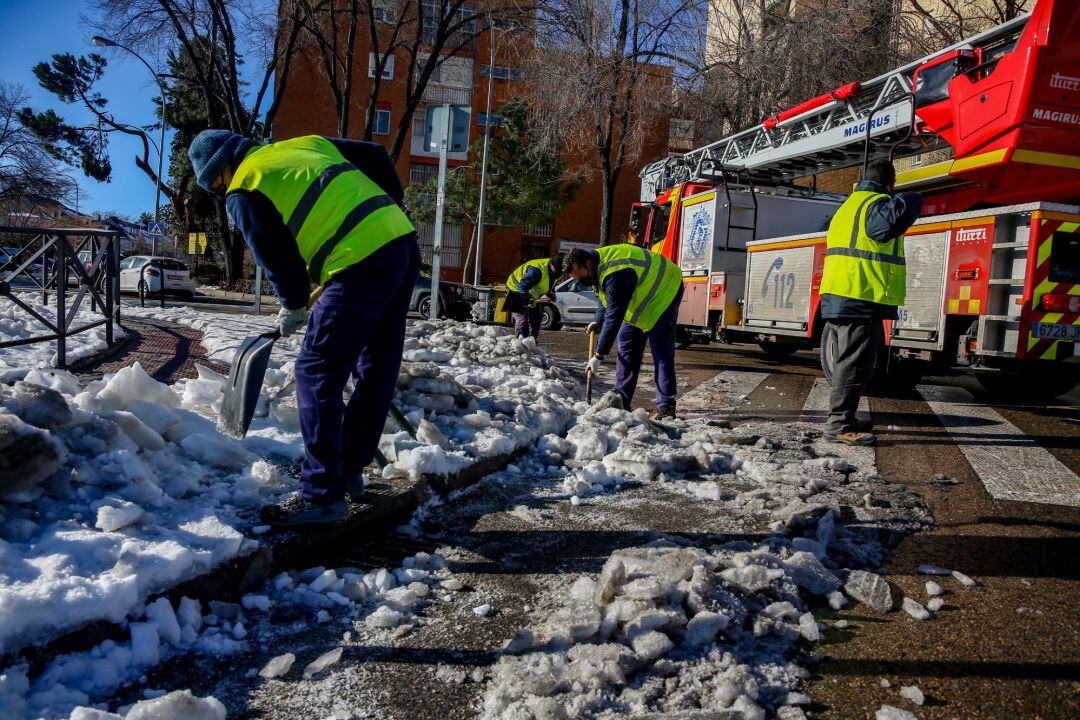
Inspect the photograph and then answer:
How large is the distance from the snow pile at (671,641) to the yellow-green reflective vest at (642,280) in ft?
11.8

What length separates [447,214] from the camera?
103 feet

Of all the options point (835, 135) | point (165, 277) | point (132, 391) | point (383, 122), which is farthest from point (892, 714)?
point (383, 122)

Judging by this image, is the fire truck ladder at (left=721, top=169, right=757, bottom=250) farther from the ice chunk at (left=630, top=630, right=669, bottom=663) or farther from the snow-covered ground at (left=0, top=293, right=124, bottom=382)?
the ice chunk at (left=630, top=630, right=669, bottom=663)

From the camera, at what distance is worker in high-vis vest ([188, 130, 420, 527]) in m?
2.97

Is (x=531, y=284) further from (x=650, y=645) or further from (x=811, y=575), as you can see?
(x=650, y=645)

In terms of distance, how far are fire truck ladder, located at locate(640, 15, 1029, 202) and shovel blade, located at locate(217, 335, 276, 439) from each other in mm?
6972

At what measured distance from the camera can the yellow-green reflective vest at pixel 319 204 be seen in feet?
9.73

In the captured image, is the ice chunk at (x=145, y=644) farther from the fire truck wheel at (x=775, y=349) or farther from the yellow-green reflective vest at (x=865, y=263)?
the fire truck wheel at (x=775, y=349)

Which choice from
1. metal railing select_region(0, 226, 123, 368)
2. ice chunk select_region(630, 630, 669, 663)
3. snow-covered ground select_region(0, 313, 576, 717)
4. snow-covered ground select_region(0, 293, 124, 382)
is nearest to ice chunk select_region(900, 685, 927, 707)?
ice chunk select_region(630, 630, 669, 663)

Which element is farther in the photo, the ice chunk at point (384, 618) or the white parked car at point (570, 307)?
the white parked car at point (570, 307)

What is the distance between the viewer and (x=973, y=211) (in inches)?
266

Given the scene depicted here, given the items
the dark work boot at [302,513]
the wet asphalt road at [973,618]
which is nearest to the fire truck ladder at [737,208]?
the wet asphalt road at [973,618]

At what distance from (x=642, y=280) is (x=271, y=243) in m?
3.72

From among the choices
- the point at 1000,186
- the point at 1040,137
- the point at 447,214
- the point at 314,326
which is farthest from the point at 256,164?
the point at 447,214
